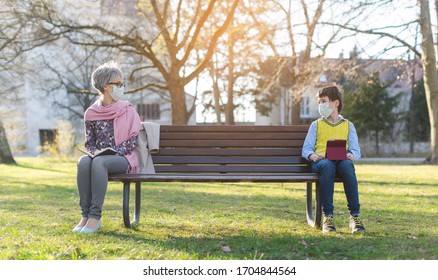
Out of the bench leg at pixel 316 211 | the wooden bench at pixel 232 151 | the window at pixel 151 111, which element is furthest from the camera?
the window at pixel 151 111

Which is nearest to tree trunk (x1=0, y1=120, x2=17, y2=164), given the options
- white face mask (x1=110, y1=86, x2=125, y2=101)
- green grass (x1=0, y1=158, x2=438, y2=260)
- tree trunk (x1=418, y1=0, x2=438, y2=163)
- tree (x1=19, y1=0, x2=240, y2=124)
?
tree (x1=19, y1=0, x2=240, y2=124)

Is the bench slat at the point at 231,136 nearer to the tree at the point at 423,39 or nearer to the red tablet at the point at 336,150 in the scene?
the red tablet at the point at 336,150

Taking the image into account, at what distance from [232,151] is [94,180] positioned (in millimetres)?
1614

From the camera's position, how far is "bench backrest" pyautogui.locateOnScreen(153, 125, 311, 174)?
5730 mm

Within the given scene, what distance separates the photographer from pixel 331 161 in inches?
203

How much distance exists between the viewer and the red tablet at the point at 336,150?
5.14 metres

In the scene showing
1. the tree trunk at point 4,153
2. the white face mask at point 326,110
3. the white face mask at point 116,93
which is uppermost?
the white face mask at point 116,93

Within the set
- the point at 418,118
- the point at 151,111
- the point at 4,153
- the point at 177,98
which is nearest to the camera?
the point at 177,98

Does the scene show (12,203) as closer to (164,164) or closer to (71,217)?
(71,217)

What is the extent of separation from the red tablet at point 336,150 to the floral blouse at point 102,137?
1990mm

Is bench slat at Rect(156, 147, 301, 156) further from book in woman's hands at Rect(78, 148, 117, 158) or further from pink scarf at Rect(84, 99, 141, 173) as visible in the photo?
book in woman's hands at Rect(78, 148, 117, 158)

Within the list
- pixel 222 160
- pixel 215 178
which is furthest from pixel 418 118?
pixel 215 178

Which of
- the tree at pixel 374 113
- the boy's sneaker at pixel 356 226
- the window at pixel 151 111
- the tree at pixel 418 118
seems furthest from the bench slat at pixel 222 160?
the window at pixel 151 111

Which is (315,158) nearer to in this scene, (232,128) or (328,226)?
(328,226)
